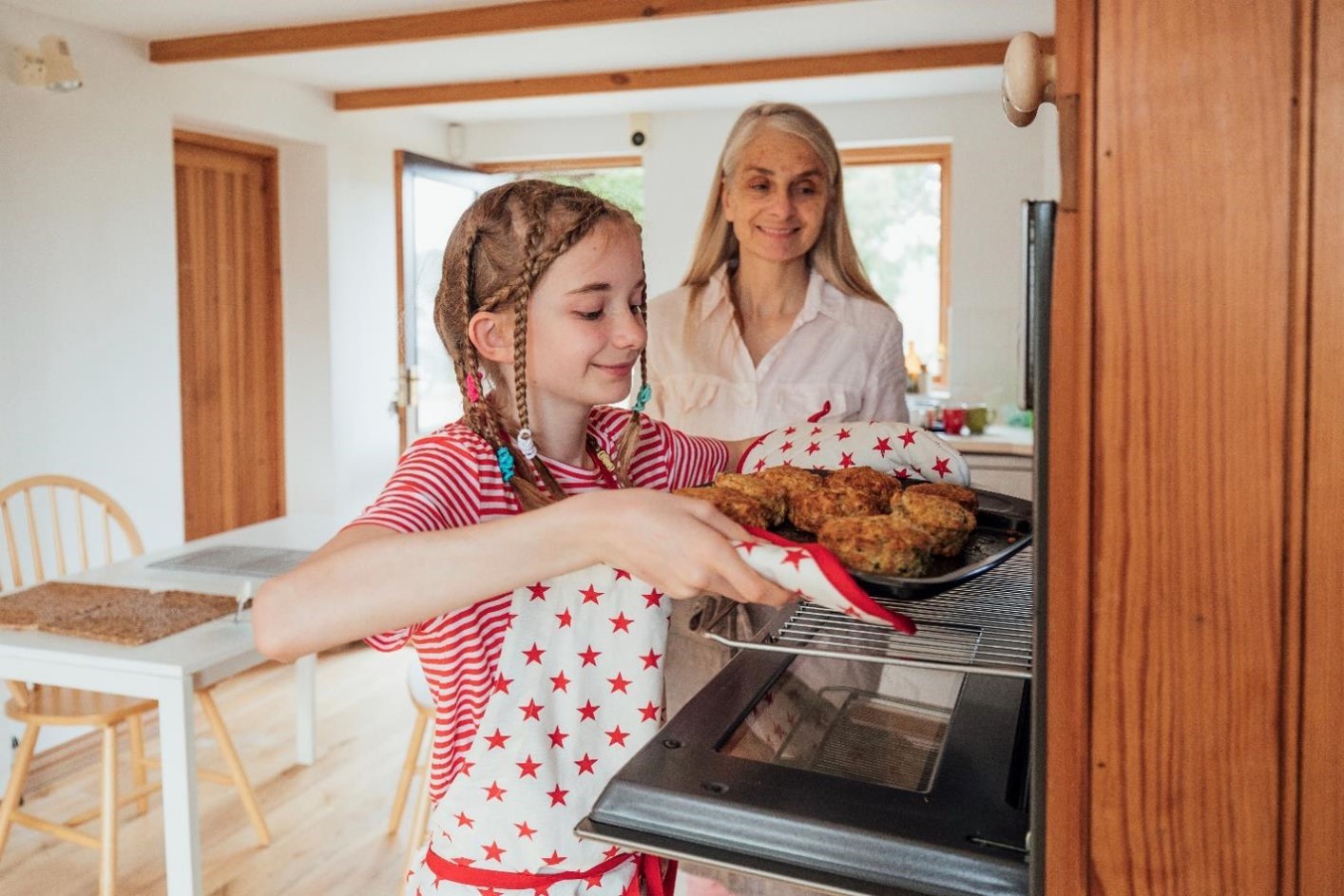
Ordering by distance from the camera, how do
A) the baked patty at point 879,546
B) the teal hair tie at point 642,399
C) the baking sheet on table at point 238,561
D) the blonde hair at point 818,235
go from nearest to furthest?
the baked patty at point 879,546, the teal hair tie at point 642,399, the blonde hair at point 818,235, the baking sheet on table at point 238,561

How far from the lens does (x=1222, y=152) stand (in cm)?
56

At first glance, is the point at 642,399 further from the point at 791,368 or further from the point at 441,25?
the point at 441,25

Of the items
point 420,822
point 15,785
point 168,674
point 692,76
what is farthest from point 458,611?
point 692,76

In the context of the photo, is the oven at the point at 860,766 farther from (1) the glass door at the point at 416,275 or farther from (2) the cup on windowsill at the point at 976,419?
(1) the glass door at the point at 416,275

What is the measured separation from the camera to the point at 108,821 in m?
2.59

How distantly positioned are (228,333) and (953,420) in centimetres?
310

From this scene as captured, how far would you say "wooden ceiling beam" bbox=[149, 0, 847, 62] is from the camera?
339cm

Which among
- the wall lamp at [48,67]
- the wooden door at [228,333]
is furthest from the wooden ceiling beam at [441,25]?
the wooden door at [228,333]

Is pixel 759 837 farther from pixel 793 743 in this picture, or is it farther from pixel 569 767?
pixel 569 767

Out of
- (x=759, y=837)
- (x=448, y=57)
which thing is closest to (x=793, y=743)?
(x=759, y=837)

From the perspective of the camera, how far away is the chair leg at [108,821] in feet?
8.38

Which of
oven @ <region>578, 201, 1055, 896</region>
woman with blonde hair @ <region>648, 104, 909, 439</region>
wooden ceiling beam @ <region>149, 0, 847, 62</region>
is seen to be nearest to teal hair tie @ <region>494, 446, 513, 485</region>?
oven @ <region>578, 201, 1055, 896</region>

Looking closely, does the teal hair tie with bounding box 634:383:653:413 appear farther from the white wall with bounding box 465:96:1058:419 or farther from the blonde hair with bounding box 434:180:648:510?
the white wall with bounding box 465:96:1058:419

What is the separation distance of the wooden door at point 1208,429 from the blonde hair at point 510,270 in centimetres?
66
